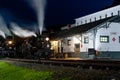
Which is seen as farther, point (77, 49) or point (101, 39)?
point (77, 49)

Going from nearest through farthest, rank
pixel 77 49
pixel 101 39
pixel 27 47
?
pixel 27 47, pixel 101 39, pixel 77 49

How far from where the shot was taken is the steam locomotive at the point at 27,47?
36250 mm

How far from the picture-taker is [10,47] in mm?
40844

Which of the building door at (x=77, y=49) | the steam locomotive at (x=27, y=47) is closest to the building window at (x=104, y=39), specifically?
the building door at (x=77, y=49)

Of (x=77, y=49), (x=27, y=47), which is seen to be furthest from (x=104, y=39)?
(x=27, y=47)

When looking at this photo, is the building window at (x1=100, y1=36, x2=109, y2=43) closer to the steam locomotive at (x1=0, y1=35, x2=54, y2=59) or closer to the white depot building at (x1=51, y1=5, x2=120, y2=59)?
the white depot building at (x1=51, y1=5, x2=120, y2=59)

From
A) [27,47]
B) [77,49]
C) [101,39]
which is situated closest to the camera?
[27,47]

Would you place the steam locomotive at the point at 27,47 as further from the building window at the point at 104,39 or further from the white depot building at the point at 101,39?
the building window at the point at 104,39

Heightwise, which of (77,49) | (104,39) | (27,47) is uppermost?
(104,39)

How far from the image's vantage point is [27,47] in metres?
37.6

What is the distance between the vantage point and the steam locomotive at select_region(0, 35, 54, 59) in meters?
36.2

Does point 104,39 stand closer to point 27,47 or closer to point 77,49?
point 77,49

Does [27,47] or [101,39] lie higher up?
[101,39]

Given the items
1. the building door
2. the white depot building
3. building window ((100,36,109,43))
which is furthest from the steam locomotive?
building window ((100,36,109,43))
